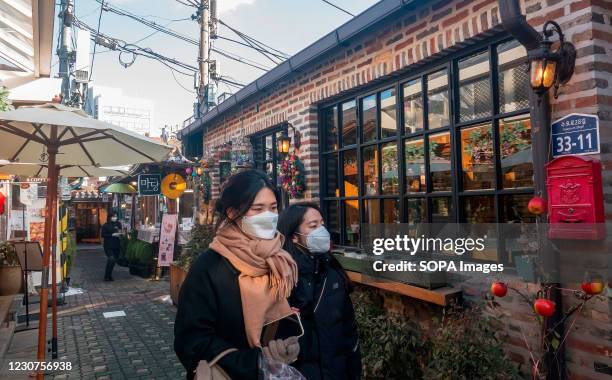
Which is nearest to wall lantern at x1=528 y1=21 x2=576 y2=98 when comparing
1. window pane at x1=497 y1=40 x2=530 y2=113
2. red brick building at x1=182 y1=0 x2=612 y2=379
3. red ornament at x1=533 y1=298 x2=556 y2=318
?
red brick building at x1=182 y1=0 x2=612 y2=379

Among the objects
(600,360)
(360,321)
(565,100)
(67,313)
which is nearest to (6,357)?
(67,313)

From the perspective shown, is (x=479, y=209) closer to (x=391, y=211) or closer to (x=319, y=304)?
(x=391, y=211)

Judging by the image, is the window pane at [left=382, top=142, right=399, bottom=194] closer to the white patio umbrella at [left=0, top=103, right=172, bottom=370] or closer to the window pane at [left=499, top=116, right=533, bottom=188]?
the window pane at [left=499, top=116, right=533, bottom=188]

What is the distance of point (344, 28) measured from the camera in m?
4.69

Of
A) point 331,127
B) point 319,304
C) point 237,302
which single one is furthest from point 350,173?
point 237,302

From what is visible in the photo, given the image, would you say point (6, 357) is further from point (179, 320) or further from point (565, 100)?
point (565, 100)

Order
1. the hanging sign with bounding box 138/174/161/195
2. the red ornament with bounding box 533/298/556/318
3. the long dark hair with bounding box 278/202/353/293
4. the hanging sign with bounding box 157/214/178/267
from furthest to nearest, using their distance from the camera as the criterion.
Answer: the hanging sign with bounding box 138/174/161/195
the hanging sign with bounding box 157/214/178/267
the long dark hair with bounding box 278/202/353/293
the red ornament with bounding box 533/298/556/318

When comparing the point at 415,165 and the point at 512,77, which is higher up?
the point at 512,77

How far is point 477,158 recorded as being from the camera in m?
3.60

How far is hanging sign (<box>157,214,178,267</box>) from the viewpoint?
30.6ft

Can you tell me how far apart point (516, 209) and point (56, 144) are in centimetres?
441

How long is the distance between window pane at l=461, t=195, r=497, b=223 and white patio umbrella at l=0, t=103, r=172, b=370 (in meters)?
3.04

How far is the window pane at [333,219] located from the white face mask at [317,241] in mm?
2585

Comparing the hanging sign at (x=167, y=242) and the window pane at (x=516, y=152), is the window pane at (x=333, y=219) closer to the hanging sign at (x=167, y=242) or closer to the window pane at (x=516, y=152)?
the window pane at (x=516, y=152)
